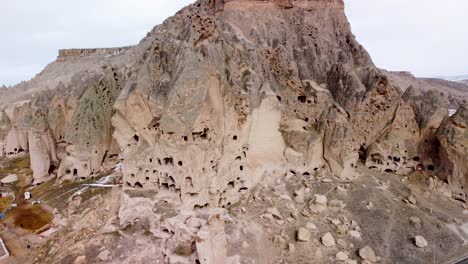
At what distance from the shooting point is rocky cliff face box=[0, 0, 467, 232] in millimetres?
13547

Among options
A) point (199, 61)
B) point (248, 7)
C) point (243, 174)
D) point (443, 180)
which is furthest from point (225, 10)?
point (443, 180)

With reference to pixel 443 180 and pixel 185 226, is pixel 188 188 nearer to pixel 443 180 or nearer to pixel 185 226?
pixel 185 226

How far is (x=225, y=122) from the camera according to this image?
14.4 meters

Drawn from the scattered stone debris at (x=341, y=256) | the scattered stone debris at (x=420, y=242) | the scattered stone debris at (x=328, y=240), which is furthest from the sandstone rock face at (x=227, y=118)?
the scattered stone debris at (x=341, y=256)

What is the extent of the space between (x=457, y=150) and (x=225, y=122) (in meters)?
13.1

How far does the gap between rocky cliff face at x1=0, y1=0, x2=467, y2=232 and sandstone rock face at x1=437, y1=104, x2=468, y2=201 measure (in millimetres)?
71

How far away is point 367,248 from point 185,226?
25.0 ft

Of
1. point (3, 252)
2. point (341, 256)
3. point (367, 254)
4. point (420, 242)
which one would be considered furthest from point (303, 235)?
point (3, 252)

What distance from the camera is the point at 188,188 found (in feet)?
43.8

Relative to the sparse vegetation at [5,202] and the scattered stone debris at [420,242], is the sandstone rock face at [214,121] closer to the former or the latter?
the scattered stone debris at [420,242]

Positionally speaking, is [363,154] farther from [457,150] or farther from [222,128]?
[222,128]

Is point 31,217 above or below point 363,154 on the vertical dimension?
below

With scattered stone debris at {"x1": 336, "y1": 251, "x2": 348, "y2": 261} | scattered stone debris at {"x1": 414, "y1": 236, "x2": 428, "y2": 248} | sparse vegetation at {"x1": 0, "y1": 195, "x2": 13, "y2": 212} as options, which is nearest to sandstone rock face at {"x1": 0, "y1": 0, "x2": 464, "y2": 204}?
sparse vegetation at {"x1": 0, "y1": 195, "x2": 13, "y2": 212}

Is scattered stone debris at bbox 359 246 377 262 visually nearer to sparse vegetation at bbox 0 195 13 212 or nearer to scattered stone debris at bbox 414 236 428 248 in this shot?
scattered stone debris at bbox 414 236 428 248
